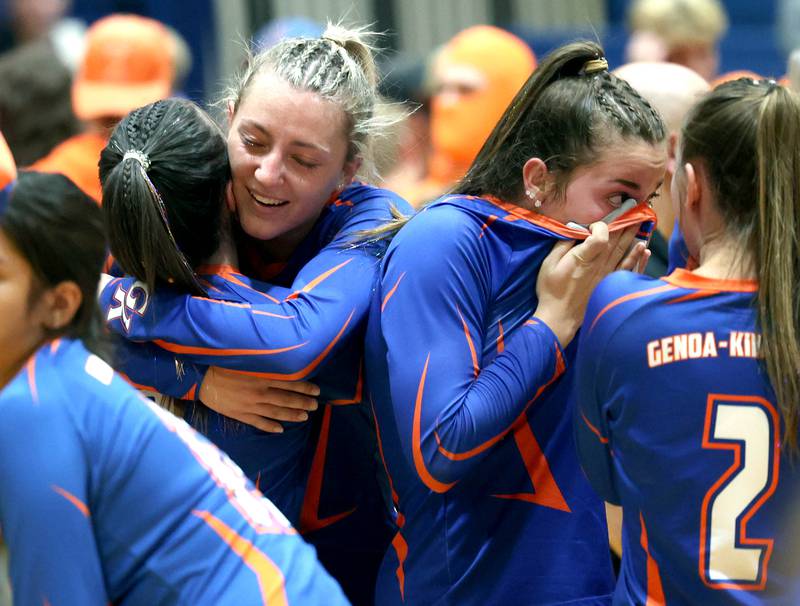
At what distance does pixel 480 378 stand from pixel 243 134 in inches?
29.7

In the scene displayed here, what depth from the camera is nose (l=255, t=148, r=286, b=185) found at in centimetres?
245

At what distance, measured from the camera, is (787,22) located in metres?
5.90

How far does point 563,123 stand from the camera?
7.61ft

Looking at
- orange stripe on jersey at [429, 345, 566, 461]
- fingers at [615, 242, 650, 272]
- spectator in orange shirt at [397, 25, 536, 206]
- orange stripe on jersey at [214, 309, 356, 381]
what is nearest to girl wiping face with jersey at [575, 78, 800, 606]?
orange stripe on jersey at [429, 345, 566, 461]

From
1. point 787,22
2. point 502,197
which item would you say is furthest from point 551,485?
point 787,22

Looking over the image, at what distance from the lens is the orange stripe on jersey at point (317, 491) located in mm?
2611

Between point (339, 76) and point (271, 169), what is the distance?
269mm

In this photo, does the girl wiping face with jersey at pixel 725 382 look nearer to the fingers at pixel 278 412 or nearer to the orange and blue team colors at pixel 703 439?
the orange and blue team colors at pixel 703 439

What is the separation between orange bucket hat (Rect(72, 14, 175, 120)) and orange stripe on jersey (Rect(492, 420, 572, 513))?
11.1 feet

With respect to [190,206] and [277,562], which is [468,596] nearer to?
[277,562]

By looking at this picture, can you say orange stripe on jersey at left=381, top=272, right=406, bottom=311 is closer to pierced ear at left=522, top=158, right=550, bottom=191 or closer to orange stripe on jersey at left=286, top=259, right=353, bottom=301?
orange stripe on jersey at left=286, top=259, right=353, bottom=301

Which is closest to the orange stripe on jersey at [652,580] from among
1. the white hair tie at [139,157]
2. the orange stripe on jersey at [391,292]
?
the orange stripe on jersey at [391,292]

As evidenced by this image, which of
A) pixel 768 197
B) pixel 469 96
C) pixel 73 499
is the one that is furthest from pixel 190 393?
pixel 469 96

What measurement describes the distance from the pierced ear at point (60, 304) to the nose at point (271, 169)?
61cm
